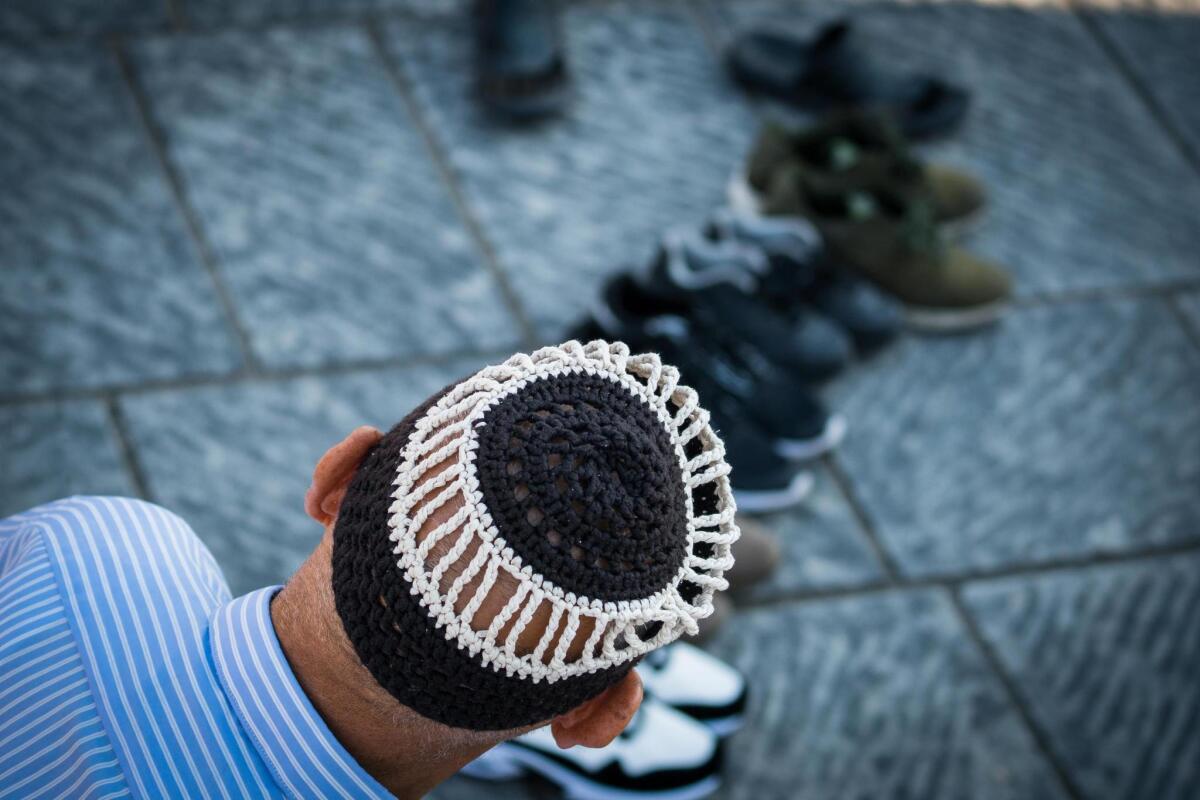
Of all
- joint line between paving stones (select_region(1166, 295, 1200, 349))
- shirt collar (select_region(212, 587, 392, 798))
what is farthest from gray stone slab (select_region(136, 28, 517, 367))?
joint line between paving stones (select_region(1166, 295, 1200, 349))

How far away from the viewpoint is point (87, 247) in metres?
2.25

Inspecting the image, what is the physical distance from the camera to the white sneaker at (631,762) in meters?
1.73

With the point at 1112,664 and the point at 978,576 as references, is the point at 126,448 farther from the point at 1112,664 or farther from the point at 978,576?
the point at 1112,664

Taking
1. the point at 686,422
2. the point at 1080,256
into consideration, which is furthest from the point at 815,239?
the point at 686,422

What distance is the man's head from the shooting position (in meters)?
0.85

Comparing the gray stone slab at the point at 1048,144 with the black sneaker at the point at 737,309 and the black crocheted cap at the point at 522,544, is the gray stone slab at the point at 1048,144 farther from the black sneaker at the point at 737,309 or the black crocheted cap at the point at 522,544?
the black crocheted cap at the point at 522,544

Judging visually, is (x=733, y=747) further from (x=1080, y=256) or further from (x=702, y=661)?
(x=1080, y=256)

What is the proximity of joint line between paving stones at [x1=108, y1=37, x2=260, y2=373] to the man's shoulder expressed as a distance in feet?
3.39

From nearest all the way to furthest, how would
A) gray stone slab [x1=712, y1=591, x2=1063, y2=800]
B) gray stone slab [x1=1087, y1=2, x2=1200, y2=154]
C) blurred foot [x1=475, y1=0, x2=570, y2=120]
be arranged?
gray stone slab [x1=712, y1=591, x2=1063, y2=800]
blurred foot [x1=475, y1=0, x2=570, y2=120]
gray stone slab [x1=1087, y1=2, x2=1200, y2=154]

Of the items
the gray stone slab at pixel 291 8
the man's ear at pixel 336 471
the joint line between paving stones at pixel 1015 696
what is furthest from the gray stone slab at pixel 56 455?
the joint line between paving stones at pixel 1015 696

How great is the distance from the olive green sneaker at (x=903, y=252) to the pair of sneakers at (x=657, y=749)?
A: 3.61ft

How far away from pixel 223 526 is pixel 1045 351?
1.85 metres

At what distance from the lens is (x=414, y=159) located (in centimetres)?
261

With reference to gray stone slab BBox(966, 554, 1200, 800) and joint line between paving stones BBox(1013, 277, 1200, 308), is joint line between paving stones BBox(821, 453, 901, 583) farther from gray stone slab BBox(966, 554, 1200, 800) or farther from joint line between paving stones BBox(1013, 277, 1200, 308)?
joint line between paving stones BBox(1013, 277, 1200, 308)
